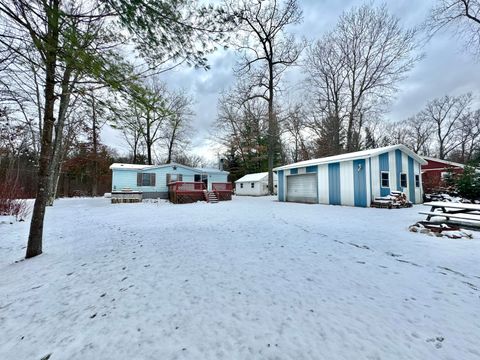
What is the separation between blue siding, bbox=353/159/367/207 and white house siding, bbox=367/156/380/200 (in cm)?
33

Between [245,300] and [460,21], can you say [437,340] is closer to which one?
[245,300]

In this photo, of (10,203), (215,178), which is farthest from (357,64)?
(10,203)

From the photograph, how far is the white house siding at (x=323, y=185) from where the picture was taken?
12.9m

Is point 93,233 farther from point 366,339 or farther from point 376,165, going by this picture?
Result: point 376,165

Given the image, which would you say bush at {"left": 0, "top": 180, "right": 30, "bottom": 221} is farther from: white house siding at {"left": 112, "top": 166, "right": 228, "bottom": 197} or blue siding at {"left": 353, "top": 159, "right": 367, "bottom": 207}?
blue siding at {"left": 353, "top": 159, "right": 367, "bottom": 207}

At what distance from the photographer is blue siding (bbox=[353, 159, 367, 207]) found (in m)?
11.0

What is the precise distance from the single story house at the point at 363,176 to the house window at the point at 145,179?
12612 millimetres

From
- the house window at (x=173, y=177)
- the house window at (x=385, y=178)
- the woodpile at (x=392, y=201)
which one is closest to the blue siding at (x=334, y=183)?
the woodpile at (x=392, y=201)

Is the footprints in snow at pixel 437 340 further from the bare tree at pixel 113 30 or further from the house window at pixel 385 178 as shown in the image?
the house window at pixel 385 178

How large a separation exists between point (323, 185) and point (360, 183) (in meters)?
2.29

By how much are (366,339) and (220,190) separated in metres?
16.1

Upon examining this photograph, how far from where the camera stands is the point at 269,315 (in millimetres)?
2051

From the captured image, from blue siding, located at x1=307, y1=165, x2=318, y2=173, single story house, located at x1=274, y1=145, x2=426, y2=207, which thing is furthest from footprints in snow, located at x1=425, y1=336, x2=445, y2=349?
blue siding, located at x1=307, y1=165, x2=318, y2=173

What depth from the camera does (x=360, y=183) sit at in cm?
1117
